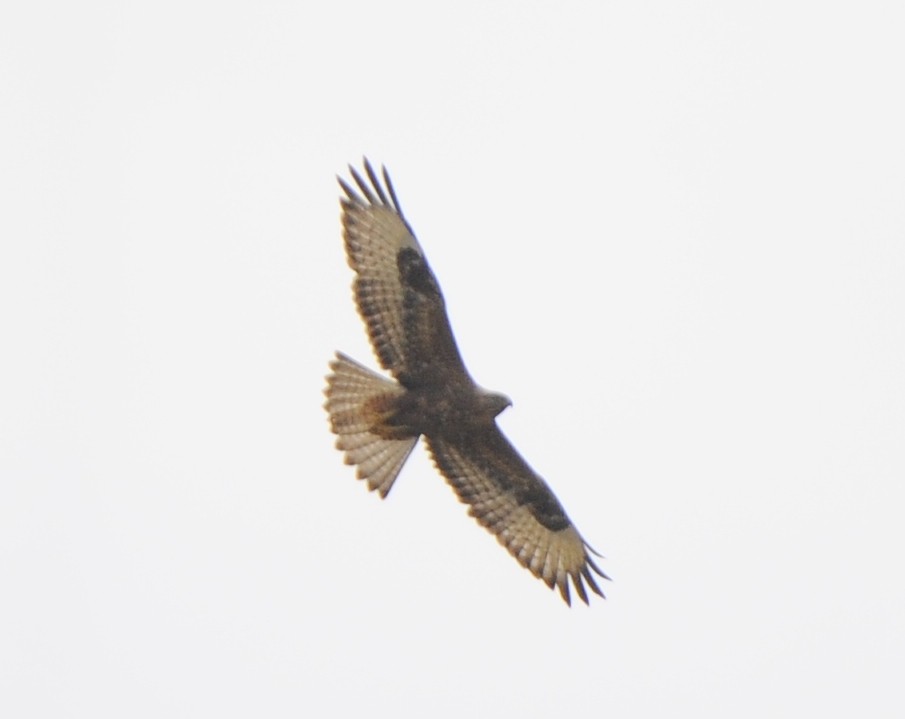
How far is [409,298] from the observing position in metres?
11.9

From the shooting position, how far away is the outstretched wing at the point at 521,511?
12.6m

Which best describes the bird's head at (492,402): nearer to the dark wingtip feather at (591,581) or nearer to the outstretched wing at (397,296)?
the outstretched wing at (397,296)

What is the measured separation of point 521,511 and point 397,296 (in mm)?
1829

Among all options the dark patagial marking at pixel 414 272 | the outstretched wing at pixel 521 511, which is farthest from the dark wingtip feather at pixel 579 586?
the dark patagial marking at pixel 414 272

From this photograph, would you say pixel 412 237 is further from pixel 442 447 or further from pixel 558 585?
pixel 558 585

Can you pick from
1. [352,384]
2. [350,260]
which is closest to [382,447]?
[352,384]

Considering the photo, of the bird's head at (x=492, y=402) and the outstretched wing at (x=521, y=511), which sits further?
the outstretched wing at (x=521, y=511)

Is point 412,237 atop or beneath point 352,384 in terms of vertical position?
atop

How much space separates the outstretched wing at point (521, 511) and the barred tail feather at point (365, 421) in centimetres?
50

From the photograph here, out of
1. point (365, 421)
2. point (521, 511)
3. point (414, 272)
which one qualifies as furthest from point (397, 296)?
point (521, 511)

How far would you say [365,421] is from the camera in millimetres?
12086

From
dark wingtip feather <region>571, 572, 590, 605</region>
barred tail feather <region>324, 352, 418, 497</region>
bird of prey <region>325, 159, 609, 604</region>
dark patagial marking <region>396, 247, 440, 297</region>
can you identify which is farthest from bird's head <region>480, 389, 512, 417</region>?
dark wingtip feather <region>571, 572, 590, 605</region>

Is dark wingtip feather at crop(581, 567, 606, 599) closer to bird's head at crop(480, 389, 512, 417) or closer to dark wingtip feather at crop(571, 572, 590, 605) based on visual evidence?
dark wingtip feather at crop(571, 572, 590, 605)

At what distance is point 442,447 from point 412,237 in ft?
4.91
